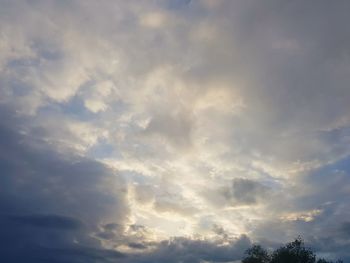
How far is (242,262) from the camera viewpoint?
354ft

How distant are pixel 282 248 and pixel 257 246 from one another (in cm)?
844

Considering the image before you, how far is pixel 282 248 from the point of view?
101938 millimetres

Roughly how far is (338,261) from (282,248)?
49.3 feet

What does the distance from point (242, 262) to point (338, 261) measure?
2683 centimetres

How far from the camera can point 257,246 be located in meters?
108

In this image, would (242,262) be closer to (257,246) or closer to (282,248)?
(257,246)

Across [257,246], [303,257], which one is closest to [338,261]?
[303,257]

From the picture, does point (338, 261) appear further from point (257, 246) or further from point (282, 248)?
point (257, 246)

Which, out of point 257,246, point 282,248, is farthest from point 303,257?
point 257,246

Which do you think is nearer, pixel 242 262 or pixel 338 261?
pixel 338 261

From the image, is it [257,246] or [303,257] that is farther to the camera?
[257,246]

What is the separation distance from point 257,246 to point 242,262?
6.67m

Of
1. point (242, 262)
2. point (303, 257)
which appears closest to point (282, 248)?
point (303, 257)

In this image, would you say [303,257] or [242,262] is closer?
[303,257]
